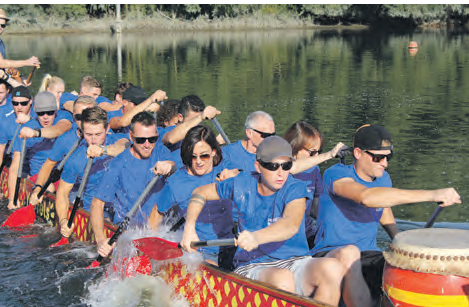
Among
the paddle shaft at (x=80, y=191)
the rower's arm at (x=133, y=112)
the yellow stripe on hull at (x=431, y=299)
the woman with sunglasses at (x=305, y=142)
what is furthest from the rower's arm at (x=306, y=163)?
the rower's arm at (x=133, y=112)

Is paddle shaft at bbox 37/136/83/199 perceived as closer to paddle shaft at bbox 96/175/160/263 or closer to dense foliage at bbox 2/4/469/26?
paddle shaft at bbox 96/175/160/263

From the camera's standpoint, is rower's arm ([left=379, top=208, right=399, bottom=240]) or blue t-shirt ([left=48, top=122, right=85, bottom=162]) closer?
rower's arm ([left=379, top=208, right=399, bottom=240])

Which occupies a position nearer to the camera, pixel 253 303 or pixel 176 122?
pixel 253 303

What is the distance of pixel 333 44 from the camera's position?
4653 centimetres

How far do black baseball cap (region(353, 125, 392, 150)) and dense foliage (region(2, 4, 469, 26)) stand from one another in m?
53.4

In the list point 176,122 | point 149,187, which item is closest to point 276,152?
point 149,187

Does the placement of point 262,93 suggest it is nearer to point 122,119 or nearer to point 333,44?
point 122,119

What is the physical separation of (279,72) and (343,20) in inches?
1444

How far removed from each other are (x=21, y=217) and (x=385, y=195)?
21.7 ft

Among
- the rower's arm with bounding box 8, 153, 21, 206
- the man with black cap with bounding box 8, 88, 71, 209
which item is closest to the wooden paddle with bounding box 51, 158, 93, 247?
the man with black cap with bounding box 8, 88, 71, 209

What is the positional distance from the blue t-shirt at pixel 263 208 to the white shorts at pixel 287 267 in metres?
0.06

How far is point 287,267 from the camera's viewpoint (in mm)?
5539

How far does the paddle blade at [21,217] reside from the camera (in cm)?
1012

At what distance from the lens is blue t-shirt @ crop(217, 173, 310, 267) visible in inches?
217
